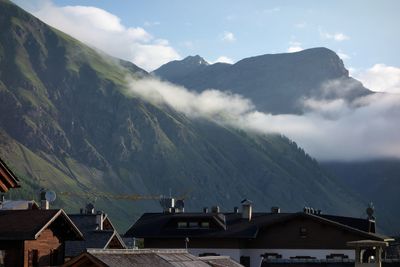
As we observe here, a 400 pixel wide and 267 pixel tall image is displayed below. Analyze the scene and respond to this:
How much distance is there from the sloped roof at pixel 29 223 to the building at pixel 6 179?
93.2 feet

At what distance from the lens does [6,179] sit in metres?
23.8

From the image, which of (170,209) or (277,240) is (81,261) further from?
(170,209)

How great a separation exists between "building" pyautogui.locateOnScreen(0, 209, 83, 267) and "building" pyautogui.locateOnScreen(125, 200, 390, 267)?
22834mm

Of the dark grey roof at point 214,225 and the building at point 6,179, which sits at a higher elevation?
the dark grey roof at point 214,225

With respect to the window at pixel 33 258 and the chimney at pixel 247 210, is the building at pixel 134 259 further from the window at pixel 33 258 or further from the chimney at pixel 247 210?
the chimney at pixel 247 210

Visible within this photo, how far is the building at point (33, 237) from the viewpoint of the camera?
52.1 metres

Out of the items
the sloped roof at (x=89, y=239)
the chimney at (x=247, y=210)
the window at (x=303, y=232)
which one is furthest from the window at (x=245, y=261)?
the sloped roof at (x=89, y=239)

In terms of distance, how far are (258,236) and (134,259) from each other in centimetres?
4094

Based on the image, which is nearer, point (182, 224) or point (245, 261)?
point (245, 261)

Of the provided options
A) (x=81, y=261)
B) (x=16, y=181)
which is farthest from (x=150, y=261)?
(x=16, y=181)

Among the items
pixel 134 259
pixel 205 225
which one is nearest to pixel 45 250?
pixel 134 259

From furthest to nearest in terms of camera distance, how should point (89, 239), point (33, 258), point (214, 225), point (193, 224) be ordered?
point (193, 224), point (214, 225), point (89, 239), point (33, 258)

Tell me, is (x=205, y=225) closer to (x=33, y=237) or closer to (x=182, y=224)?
(x=182, y=224)

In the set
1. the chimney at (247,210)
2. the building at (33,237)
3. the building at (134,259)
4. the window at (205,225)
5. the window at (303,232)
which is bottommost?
the building at (134,259)
